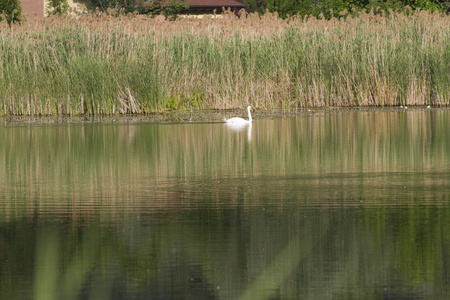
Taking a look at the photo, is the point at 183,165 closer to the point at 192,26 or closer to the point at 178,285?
the point at 178,285

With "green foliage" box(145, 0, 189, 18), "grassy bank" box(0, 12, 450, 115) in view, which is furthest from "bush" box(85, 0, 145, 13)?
"grassy bank" box(0, 12, 450, 115)

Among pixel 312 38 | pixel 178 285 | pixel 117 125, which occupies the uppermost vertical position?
pixel 312 38

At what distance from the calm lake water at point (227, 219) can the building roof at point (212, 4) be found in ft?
122

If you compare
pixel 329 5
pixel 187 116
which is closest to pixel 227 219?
pixel 187 116

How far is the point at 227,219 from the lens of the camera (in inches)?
272

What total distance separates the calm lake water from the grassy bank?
5658 mm

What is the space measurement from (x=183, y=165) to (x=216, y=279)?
5492mm

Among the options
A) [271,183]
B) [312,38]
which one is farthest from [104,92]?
[271,183]

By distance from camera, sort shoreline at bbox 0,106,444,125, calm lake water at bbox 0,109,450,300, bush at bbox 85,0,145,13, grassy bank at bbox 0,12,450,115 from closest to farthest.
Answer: calm lake water at bbox 0,109,450,300 → shoreline at bbox 0,106,444,125 → grassy bank at bbox 0,12,450,115 → bush at bbox 85,0,145,13

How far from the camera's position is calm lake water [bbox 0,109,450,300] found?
510 centimetres

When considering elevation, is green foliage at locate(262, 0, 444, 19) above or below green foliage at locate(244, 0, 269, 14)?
below

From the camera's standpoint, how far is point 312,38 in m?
20.2

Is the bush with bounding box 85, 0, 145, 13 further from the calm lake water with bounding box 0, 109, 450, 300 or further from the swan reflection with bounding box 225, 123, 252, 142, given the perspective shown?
the calm lake water with bounding box 0, 109, 450, 300

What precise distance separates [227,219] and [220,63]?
42.8ft
